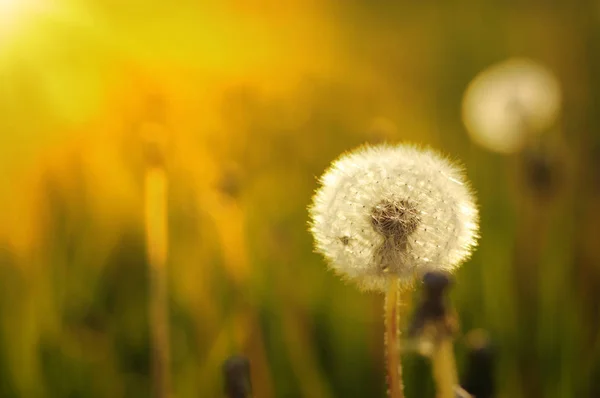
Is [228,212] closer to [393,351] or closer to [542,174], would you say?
[542,174]

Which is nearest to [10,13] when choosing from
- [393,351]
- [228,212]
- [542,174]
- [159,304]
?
[228,212]

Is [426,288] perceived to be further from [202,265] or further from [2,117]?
[2,117]

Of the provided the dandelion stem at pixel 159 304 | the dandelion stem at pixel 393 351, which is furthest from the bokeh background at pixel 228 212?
the dandelion stem at pixel 393 351

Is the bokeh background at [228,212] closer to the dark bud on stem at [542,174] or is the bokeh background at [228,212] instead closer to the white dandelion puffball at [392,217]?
the dark bud on stem at [542,174]

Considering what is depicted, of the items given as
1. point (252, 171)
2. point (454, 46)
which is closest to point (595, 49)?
point (454, 46)

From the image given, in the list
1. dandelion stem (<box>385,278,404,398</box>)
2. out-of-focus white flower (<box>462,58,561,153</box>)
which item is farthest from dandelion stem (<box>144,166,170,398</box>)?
out-of-focus white flower (<box>462,58,561,153</box>)

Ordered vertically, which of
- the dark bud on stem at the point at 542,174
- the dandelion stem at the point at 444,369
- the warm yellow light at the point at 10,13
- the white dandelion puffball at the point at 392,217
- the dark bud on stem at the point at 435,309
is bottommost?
the dandelion stem at the point at 444,369
